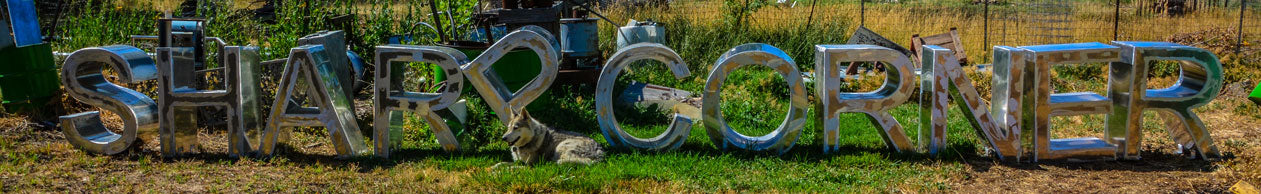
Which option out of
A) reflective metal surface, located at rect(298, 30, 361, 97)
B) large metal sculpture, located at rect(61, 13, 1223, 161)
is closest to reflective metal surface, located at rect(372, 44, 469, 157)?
large metal sculpture, located at rect(61, 13, 1223, 161)

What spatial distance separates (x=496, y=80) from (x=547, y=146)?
2.14 ft

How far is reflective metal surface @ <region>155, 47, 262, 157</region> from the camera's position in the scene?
575cm

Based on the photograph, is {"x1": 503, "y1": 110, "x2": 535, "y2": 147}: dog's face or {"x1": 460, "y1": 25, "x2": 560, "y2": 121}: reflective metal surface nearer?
{"x1": 503, "y1": 110, "x2": 535, "y2": 147}: dog's face

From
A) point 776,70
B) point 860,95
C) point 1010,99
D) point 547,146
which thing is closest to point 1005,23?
point 1010,99

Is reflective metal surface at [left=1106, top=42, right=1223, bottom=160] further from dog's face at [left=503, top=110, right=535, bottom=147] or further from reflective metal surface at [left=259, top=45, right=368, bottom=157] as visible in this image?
reflective metal surface at [left=259, top=45, right=368, bottom=157]

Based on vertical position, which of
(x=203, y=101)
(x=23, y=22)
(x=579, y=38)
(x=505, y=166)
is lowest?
(x=505, y=166)

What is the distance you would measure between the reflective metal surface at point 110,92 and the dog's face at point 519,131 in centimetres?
239

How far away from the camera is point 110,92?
589cm

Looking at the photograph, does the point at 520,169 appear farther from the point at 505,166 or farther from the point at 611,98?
the point at 611,98

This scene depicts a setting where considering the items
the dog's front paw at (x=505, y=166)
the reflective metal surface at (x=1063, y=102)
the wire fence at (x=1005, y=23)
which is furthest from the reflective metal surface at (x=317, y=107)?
the wire fence at (x=1005, y=23)

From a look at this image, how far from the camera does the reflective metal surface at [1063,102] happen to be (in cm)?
561

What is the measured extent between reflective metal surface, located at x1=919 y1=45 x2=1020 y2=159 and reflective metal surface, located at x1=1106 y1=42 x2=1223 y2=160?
68 cm

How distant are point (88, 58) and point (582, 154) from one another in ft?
10.3

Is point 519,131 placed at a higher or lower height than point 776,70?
lower
